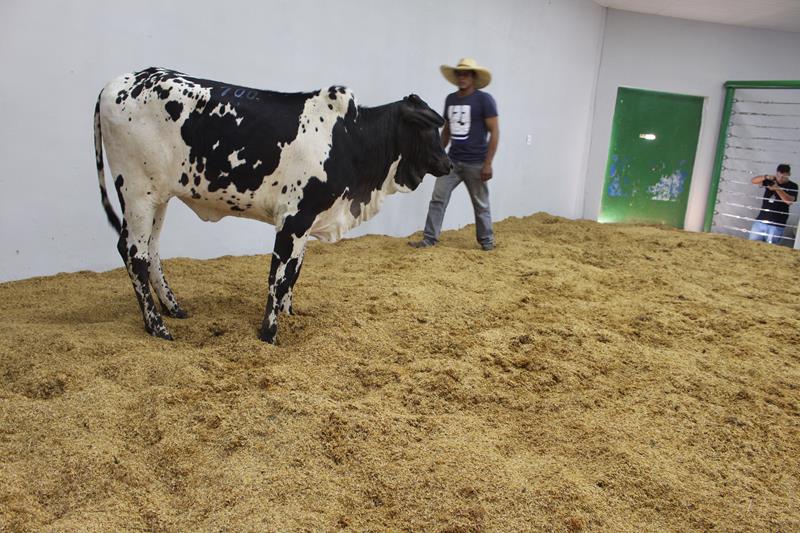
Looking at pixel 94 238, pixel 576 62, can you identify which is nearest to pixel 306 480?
pixel 94 238

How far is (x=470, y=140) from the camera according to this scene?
603cm

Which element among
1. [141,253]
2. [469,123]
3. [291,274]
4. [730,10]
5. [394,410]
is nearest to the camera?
[394,410]

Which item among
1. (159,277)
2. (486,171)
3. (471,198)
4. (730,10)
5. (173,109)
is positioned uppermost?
(730,10)

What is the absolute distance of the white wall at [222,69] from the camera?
167 inches

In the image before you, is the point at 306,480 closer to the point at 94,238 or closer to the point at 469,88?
the point at 94,238

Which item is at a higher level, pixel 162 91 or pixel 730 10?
pixel 730 10

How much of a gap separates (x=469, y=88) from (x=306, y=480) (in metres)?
4.36

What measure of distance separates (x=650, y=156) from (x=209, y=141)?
8281mm

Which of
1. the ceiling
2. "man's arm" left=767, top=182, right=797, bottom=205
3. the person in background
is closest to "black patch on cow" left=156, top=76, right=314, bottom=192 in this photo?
the ceiling

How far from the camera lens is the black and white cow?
3307 millimetres

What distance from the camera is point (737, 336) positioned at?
4262 mm

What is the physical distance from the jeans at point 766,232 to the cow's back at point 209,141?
788cm

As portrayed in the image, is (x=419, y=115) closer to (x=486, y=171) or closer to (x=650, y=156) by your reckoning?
(x=486, y=171)

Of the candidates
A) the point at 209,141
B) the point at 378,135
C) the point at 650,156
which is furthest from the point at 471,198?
the point at 650,156
